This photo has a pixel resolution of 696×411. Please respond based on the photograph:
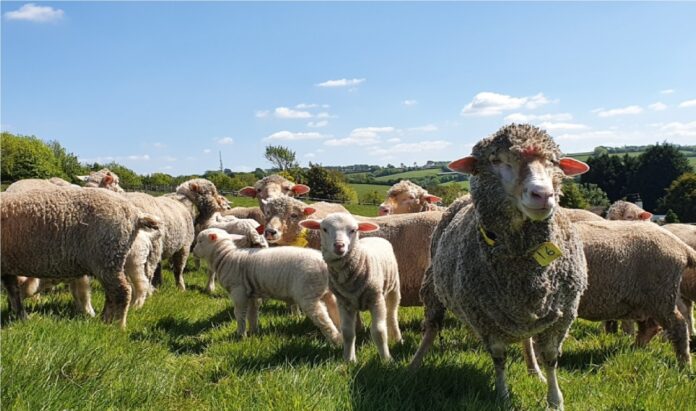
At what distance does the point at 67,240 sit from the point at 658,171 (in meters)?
68.2

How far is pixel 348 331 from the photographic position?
15.0 ft

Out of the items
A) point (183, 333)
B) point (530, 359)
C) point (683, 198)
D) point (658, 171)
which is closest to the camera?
point (530, 359)

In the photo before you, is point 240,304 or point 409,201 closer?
point 240,304

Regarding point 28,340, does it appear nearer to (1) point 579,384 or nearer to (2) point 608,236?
(1) point 579,384

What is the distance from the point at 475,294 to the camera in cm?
329

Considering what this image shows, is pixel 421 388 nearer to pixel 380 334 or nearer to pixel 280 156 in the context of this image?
pixel 380 334

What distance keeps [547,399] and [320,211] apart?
17.0 ft

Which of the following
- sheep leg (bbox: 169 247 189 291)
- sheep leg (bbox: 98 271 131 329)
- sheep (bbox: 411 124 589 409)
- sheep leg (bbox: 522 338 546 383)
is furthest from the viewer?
sheep leg (bbox: 169 247 189 291)

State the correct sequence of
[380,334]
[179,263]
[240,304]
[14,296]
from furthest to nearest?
[179,263], [240,304], [14,296], [380,334]

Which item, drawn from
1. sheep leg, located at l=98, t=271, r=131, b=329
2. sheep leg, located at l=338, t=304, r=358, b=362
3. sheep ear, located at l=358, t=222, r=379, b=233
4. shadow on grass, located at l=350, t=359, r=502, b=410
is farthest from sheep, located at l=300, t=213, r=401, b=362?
sheep leg, located at l=98, t=271, r=131, b=329

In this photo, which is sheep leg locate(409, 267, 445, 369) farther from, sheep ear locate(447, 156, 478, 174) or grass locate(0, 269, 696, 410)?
sheep ear locate(447, 156, 478, 174)

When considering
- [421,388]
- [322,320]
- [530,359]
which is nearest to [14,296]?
[322,320]

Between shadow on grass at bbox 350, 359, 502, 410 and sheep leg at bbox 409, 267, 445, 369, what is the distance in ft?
1.30

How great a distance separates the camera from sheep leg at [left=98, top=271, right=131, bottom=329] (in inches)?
218
